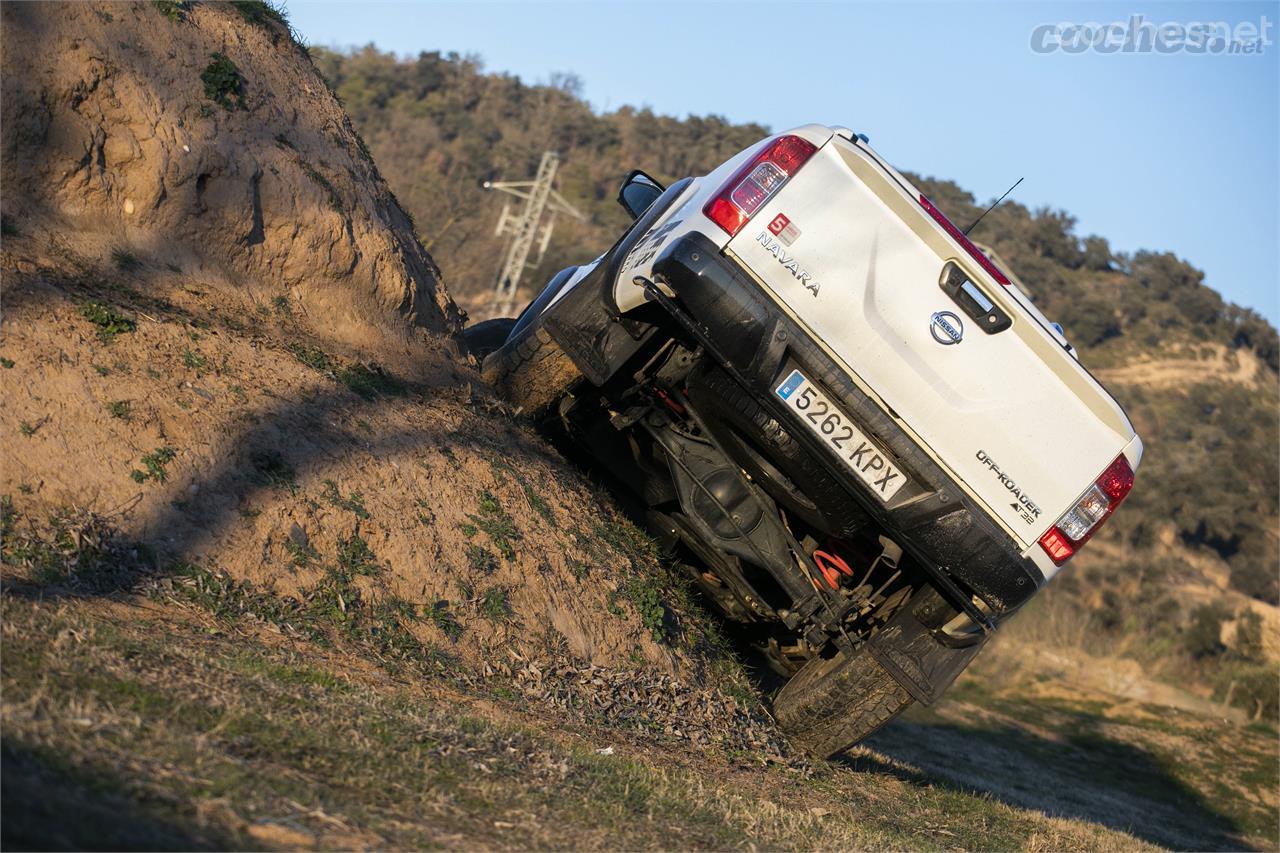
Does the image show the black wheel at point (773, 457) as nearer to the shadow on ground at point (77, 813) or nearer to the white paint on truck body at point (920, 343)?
the white paint on truck body at point (920, 343)

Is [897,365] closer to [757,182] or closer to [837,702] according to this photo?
[757,182]

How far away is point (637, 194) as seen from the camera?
9227 mm

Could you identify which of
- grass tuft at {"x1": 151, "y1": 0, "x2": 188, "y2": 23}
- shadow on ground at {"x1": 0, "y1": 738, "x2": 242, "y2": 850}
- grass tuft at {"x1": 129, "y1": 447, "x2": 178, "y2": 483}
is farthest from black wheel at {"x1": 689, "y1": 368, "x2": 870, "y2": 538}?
shadow on ground at {"x1": 0, "y1": 738, "x2": 242, "y2": 850}

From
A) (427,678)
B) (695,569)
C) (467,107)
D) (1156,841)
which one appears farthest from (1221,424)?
(427,678)

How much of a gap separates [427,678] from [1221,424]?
46.8 meters

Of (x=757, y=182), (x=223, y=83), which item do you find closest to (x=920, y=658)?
(x=757, y=182)

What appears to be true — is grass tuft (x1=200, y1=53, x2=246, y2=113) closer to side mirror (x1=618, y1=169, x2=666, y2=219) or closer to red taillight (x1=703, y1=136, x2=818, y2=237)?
side mirror (x1=618, y1=169, x2=666, y2=219)

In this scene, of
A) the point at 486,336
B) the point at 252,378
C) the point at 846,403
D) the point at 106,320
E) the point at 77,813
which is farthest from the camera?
the point at 486,336

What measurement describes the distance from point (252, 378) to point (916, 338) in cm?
332

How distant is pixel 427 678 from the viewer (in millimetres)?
6129

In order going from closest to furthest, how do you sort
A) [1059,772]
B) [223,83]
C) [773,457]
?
[773,457], [223,83], [1059,772]

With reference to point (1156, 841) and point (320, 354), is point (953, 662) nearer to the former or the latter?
point (320, 354)

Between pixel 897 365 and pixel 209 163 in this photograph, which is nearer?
pixel 897 365

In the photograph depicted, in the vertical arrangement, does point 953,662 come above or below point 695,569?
above
